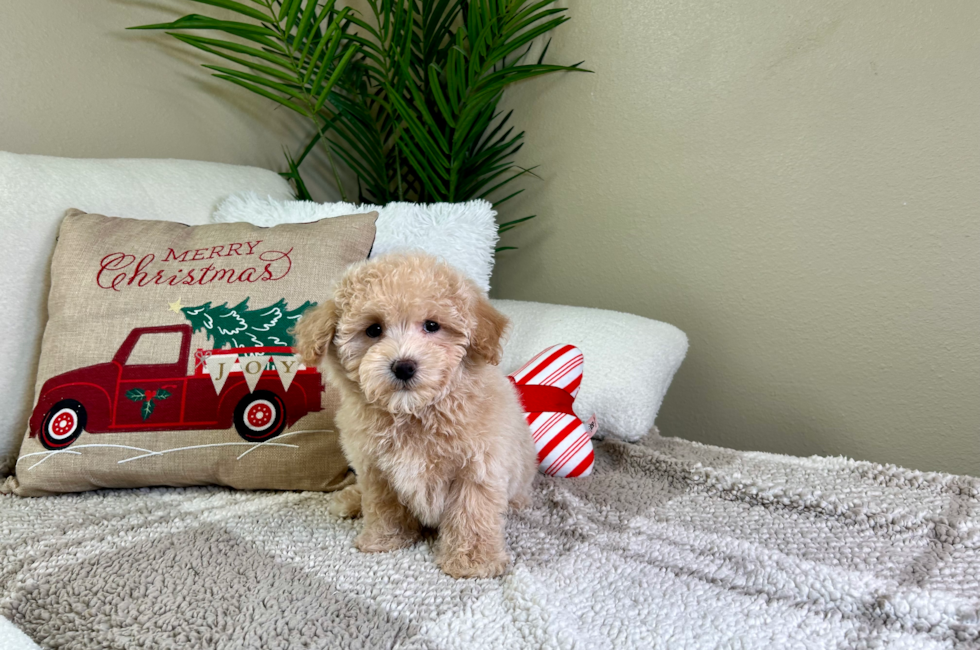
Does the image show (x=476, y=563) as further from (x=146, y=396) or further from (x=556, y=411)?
(x=146, y=396)

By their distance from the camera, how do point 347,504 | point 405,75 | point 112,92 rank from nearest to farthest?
point 347,504 < point 112,92 < point 405,75

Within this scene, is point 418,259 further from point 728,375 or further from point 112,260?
point 728,375

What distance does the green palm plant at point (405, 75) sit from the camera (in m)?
1.74

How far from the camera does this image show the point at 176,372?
1211 mm

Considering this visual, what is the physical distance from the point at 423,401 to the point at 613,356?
68 centimetres

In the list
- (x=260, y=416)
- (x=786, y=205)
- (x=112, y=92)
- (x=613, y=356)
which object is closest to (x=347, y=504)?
(x=260, y=416)

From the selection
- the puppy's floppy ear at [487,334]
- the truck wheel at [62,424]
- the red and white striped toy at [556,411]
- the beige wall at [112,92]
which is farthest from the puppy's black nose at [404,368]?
the beige wall at [112,92]

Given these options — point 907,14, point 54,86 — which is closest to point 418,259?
point 907,14

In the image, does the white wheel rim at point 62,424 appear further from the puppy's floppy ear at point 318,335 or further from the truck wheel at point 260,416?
the puppy's floppy ear at point 318,335

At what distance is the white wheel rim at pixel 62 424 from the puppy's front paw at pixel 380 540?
634 mm

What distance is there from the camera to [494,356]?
0.98 meters

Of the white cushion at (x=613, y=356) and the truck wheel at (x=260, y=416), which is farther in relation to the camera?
the white cushion at (x=613, y=356)

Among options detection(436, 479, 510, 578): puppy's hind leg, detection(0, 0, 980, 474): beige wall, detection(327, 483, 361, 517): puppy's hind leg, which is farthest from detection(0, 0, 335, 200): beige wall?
detection(436, 479, 510, 578): puppy's hind leg

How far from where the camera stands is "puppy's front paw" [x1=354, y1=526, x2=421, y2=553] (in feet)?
3.34
